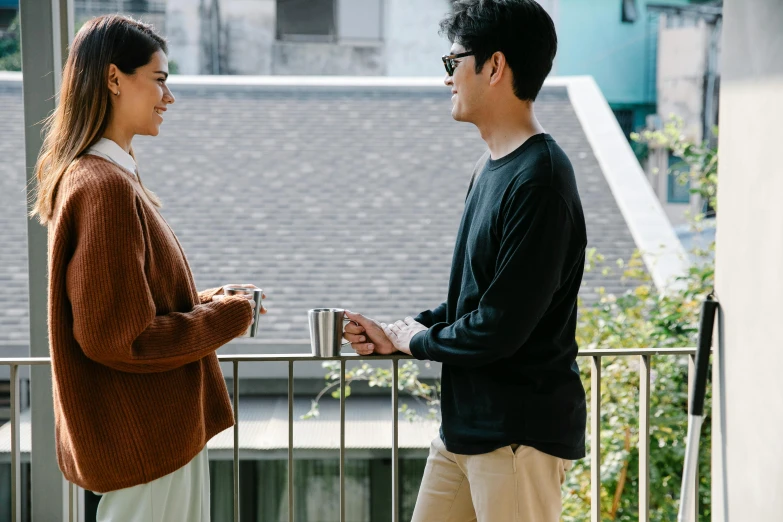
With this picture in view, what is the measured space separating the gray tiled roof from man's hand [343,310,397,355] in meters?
4.93

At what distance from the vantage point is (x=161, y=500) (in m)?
1.52

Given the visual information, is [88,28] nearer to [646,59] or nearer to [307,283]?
[307,283]

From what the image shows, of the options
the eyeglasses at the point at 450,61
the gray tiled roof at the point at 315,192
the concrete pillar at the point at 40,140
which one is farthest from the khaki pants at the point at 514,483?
the gray tiled roof at the point at 315,192

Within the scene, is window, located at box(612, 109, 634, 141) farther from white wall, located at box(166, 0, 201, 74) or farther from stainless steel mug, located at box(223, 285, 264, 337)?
stainless steel mug, located at box(223, 285, 264, 337)

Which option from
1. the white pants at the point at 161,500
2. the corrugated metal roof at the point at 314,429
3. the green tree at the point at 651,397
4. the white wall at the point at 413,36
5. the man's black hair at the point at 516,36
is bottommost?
the corrugated metal roof at the point at 314,429

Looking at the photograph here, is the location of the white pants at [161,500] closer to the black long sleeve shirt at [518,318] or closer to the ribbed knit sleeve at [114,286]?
the ribbed knit sleeve at [114,286]

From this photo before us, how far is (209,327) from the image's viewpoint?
1500 millimetres

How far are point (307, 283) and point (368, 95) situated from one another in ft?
10.1

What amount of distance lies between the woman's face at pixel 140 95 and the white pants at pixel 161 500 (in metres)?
0.67

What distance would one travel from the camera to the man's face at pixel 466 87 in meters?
1.58

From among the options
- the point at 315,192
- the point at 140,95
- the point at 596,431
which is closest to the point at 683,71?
the point at 315,192

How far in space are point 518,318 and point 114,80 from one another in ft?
2.85

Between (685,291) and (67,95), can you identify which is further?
(685,291)

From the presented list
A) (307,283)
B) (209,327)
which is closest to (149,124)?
(209,327)
